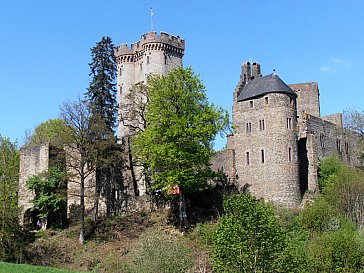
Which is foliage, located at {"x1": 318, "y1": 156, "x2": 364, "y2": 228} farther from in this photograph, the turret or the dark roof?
the turret

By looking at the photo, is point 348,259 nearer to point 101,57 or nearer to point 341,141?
point 341,141

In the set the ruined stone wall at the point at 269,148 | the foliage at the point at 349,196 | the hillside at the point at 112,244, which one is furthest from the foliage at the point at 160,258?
the foliage at the point at 349,196

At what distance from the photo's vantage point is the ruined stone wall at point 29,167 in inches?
1767

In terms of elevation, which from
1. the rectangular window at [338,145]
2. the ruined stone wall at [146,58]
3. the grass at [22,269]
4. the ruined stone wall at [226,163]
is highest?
the ruined stone wall at [146,58]

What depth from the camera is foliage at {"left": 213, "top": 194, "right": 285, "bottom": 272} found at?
27484mm

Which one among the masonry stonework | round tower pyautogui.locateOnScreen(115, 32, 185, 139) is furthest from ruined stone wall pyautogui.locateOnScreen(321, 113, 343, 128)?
round tower pyautogui.locateOnScreen(115, 32, 185, 139)

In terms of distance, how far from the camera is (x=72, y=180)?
43.6 meters

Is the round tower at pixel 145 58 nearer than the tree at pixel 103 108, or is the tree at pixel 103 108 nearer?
the tree at pixel 103 108

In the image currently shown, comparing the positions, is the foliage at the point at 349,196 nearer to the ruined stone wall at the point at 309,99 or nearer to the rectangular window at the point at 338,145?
the rectangular window at the point at 338,145

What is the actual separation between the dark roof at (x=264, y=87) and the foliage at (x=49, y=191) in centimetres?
1395

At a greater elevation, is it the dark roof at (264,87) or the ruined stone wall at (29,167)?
the dark roof at (264,87)

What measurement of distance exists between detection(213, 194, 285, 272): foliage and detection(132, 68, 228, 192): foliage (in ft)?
33.5

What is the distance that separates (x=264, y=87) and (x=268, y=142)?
4.03m

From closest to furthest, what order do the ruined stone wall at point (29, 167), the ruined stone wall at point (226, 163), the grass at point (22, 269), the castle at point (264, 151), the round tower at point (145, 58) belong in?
the grass at point (22, 269) → the castle at point (264, 151) → the ruined stone wall at point (226, 163) → the ruined stone wall at point (29, 167) → the round tower at point (145, 58)
